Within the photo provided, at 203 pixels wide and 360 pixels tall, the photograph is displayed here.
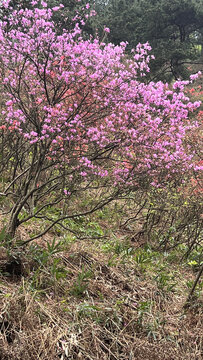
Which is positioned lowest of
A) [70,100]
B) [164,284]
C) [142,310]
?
[142,310]

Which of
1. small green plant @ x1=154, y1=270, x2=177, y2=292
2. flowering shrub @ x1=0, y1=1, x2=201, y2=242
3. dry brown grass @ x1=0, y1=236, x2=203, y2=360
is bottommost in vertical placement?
dry brown grass @ x1=0, y1=236, x2=203, y2=360

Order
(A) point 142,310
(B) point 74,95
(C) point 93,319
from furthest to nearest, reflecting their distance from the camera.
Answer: (B) point 74,95
(A) point 142,310
(C) point 93,319

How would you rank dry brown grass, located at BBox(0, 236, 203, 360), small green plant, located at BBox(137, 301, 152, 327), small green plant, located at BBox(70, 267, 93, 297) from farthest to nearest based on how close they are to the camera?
1. small green plant, located at BBox(70, 267, 93, 297)
2. small green plant, located at BBox(137, 301, 152, 327)
3. dry brown grass, located at BBox(0, 236, 203, 360)

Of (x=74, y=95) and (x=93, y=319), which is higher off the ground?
(x=74, y=95)

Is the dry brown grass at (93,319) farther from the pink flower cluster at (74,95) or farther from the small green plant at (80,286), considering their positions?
the pink flower cluster at (74,95)

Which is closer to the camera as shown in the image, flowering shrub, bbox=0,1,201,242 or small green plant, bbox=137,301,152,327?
small green plant, bbox=137,301,152,327

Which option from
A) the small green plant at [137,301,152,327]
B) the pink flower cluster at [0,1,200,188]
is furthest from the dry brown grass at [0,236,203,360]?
the pink flower cluster at [0,1,200,188]

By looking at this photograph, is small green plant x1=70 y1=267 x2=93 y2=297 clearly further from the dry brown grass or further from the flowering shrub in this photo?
the flowering shrub

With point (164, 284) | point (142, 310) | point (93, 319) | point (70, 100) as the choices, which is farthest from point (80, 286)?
point (70, 100)

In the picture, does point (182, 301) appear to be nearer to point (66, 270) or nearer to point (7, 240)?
point (66, 270)

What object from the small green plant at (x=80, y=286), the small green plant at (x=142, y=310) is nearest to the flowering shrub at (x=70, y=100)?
the small green plant at (x=80, y=286)

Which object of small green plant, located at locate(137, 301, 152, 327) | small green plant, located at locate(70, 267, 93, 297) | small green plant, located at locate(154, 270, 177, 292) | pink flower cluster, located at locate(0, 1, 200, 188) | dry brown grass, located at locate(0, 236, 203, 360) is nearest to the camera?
dry brown grass, located at locate(0, 236, 203, 360)

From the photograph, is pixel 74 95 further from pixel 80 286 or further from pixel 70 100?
pixel 80 286

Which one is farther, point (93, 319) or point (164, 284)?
point (164, 284)
